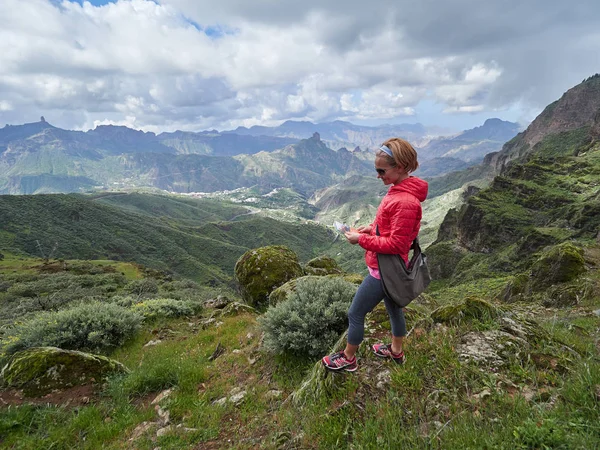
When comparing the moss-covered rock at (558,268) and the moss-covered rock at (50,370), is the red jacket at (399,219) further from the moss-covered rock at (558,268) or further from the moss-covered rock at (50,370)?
the moss-covered rock at (558,268)

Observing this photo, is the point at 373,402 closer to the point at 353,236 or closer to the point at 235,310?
the point at 353,236

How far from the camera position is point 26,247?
475 feet

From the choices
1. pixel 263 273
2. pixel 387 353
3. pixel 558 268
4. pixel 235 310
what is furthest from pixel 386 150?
pixel 558 268

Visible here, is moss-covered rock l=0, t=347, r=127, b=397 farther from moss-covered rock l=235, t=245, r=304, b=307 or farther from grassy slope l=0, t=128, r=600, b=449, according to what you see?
moss-covered rock l=235, t=245, r=304, b=307

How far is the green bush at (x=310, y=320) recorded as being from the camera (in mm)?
6934

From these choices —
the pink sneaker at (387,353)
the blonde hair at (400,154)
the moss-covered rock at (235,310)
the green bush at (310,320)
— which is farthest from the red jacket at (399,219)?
the moss-covered rock at (235,310)

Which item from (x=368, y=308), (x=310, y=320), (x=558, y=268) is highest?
(x=368, y=308)

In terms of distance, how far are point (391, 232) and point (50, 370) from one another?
8715 mm

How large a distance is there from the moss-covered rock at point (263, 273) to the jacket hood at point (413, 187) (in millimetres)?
11500

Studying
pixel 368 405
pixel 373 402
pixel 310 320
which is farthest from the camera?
pixel 310 320

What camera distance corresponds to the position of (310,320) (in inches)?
279

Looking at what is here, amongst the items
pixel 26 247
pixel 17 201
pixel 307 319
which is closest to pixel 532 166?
pixel 307 319

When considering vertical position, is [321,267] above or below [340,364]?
below

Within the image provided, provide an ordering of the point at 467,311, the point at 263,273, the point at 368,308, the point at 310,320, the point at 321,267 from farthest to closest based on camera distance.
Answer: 1. the point at 321,267
2. the point at 263,273
3. the point at 310,320
4. the point at 467,311
5. the point at 368,308
